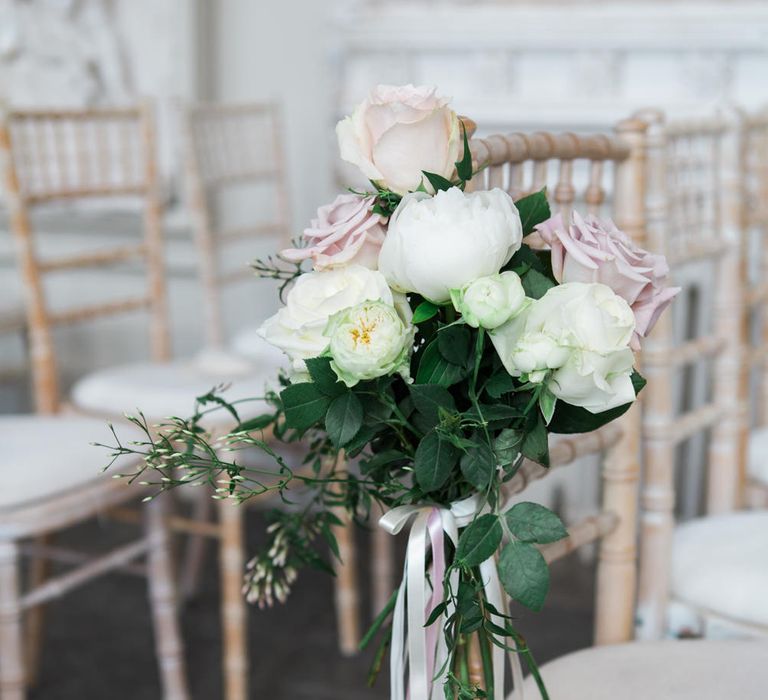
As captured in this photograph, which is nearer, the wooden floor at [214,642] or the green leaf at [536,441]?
the green leaf at [536,441]

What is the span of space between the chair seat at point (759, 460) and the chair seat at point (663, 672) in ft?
2.06

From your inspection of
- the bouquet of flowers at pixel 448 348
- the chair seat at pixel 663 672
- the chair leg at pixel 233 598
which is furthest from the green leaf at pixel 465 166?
the chair leg at pixel 233 598

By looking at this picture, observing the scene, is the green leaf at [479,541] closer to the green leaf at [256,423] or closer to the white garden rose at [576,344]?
the white garden rose at [576,344]

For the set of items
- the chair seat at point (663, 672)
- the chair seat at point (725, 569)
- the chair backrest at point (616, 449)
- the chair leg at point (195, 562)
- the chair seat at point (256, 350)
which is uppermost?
the chair backrest at point (616, 449)

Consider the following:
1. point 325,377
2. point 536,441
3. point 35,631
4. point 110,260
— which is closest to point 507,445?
point 536,441

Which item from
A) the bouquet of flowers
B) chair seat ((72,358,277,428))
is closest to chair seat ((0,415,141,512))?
chair seat ((72,358,277,428))

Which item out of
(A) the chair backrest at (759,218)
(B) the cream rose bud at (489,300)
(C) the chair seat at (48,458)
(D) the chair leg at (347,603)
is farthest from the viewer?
(D) the chair leg at (347,603)

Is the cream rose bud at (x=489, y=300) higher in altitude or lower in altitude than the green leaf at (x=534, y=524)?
higher

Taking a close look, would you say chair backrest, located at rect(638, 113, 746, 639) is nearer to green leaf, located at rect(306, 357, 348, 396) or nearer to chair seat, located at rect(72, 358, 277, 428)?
green leaf, located at rect(306, 357, 348, 396)

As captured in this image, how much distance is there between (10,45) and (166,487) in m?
2.34

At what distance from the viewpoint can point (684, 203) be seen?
130 centimetres

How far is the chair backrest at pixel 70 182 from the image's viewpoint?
180 centimetres

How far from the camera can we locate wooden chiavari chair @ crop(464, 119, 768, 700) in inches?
34.8

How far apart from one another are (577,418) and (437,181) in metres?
0.18
